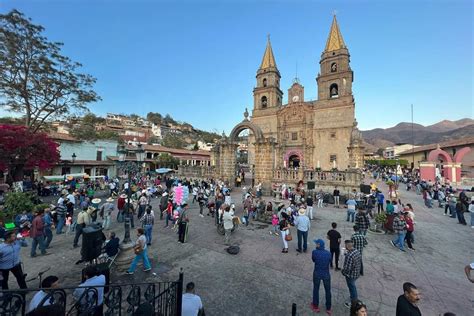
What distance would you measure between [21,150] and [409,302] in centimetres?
2174

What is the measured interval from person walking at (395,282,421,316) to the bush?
1498 centimetres

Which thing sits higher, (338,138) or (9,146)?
(338,138)

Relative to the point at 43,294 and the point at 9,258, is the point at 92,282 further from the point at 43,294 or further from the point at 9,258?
the point at 9,258

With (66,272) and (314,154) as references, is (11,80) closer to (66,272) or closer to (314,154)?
(66,272)

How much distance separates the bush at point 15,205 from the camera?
30.6 feet

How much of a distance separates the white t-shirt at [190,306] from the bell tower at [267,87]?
118 ft

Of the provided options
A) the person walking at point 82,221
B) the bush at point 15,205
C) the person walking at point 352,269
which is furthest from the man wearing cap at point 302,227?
the bush at point 15,205

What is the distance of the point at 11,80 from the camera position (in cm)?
1647

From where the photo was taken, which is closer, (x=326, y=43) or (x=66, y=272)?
(x=66, y=272)

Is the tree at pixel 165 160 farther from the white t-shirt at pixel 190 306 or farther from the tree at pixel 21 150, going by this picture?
the white t-shirt at pixel 190 306

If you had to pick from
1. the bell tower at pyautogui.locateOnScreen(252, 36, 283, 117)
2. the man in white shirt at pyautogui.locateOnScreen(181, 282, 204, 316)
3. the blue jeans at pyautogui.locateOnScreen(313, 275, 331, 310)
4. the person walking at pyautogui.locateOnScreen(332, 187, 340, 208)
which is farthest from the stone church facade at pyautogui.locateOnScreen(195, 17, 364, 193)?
the man in white shirt at pyautogui.locateOnScreen(181, 282, 204, 316)

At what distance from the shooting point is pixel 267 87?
37.6 metres

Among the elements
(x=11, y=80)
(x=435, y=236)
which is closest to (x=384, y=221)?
(x=435, y=236)

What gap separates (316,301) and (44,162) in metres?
20.6
